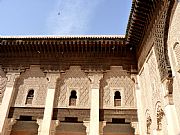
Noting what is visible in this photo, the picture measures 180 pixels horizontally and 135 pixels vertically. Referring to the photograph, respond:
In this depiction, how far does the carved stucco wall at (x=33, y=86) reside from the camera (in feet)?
28.6

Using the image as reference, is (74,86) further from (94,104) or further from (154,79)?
(154,79)

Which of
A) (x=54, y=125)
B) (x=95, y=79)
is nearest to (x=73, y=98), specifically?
(x=95, y=79)

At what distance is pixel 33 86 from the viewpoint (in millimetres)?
9031

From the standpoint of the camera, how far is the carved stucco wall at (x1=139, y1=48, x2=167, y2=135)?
252 inches

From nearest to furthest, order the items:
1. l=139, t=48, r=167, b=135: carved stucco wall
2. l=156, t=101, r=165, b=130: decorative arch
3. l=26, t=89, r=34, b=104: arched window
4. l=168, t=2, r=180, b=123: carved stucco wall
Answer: l=168, t=2, r=180, b=123: carved stucco wall
l=156, t=101, r=165, b=130: decorative arch
l=139, t=48, r=167, b=135: carved stucco wall
l=26, t=89, r=34, b=104: arched window

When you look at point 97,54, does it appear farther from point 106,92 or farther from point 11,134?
point 11,134

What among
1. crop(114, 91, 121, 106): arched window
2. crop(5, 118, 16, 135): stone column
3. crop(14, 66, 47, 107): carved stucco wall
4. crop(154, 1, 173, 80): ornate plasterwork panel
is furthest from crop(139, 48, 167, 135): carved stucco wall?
crop(5, 118, 16, 135): stone column

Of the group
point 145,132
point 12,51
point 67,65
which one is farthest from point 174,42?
point 12,51

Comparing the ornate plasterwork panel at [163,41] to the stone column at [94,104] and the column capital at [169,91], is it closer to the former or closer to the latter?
the column capital at [169,91]

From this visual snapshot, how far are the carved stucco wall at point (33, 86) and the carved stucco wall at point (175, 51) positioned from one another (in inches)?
188

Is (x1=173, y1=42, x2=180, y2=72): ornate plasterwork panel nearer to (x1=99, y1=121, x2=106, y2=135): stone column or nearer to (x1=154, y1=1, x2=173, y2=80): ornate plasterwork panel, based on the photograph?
(x1=154, y1=1, x2=173, y2=80): ornate plasterwork panel

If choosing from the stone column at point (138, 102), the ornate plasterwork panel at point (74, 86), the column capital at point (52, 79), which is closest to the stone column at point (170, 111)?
the stone column at point (138, 102)

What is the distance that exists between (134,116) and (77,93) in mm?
2153

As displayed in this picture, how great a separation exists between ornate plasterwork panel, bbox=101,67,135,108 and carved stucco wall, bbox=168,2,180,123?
305 centimetres
